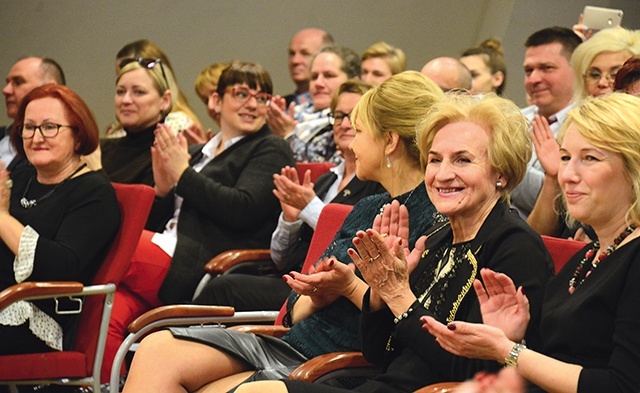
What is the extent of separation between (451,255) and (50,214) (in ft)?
5.65

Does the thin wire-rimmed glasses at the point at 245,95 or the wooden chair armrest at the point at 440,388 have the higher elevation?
the thin wire-rimmed glasses at the point at 245,95

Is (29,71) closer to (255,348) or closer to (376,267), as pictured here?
(255,348)

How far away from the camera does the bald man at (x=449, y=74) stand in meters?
4.36

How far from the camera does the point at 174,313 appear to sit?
2953mm

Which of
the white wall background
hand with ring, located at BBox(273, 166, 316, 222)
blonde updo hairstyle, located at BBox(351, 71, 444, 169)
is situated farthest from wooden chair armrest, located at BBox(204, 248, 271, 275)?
the white wall background

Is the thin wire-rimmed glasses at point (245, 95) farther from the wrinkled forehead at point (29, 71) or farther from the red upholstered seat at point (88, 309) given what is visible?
the wrinkled forehead at point (29, 71)

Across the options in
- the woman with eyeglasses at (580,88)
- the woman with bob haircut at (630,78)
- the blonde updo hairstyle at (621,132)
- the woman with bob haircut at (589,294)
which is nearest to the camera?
the woman with bob haircut at (589,294)

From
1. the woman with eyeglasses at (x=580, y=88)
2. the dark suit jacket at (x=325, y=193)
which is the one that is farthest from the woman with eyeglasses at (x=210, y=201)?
the woman with eyeglasses at (x=580, y=88)

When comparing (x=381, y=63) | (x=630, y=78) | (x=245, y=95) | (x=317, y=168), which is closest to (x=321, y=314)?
(x=630, y=78)

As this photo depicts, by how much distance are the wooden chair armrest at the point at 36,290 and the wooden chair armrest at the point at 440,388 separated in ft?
5.10

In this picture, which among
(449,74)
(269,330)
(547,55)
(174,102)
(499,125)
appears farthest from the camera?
(174,102)

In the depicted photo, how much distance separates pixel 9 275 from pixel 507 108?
6.42 feet

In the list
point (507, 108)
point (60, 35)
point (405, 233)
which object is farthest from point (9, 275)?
point (60, 35)

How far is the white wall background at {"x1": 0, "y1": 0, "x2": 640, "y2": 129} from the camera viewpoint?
6.71m
